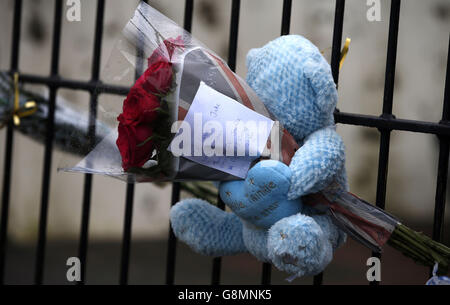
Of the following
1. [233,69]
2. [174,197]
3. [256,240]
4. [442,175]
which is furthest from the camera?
[174,197]

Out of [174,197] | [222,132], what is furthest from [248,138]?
[174,197]

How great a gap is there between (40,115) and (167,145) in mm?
911

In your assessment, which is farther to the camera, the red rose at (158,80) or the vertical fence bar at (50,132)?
the vertical fence bar at (50,132)

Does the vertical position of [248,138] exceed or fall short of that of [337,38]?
it falls short

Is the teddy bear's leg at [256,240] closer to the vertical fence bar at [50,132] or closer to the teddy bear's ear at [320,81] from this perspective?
the teddy bear's ear at [320,81]

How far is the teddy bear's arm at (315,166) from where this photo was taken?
2.83 feet

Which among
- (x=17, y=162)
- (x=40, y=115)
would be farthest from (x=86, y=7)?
(x=40, y=115)

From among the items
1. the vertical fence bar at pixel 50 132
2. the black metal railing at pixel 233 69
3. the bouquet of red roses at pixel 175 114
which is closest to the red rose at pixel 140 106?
the bouquet of red roses at pixel 175 114

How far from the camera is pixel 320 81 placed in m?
0.89

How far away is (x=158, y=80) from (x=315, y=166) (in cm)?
30

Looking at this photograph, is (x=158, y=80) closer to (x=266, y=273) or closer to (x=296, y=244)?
(x=296, y=244)

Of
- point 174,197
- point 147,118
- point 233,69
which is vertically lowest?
point 174,197

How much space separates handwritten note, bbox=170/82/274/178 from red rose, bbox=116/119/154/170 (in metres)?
0.05

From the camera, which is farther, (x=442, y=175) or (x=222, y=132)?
(x=442, y=175)
